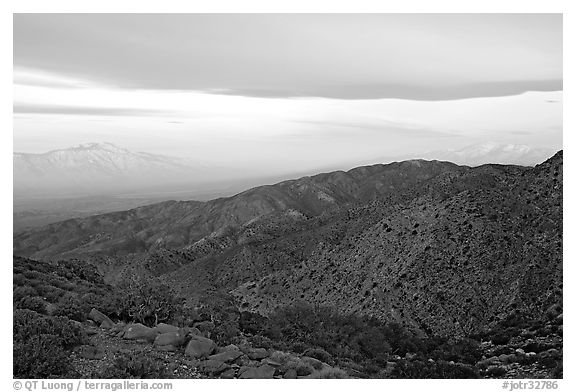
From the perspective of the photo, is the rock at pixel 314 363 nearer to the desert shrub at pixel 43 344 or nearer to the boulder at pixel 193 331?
the boulder at pixel 193 331

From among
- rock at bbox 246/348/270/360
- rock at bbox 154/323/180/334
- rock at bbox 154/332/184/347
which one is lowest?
rock at bbox 246/348/270/360

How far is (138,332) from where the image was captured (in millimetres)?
7750

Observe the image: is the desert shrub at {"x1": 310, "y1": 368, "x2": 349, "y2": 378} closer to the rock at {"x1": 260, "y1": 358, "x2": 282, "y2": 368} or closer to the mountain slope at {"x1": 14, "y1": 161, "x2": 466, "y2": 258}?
the rock at {"x1": 260, "y1": 358, "x2": 282, "y2": 368}

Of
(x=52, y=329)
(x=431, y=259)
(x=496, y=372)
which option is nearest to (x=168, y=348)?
(x=52, y=329)

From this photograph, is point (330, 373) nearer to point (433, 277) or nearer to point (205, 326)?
point (205, 326)

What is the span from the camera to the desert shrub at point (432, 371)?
8.14 m

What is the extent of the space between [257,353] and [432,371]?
3.09 metres

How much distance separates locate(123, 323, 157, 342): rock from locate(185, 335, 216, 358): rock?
72 centimetres

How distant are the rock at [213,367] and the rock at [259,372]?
0.31 metres

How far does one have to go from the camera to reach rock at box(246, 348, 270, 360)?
759cm

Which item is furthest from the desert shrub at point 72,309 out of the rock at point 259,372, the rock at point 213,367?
the rock at point 259,372

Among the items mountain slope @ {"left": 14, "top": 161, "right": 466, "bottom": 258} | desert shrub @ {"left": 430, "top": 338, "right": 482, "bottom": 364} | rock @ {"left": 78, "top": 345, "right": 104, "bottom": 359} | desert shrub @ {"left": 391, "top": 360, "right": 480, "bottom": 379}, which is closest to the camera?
rock @ {"left": 78, "top": 345, "right": 104, "bottom": 359}

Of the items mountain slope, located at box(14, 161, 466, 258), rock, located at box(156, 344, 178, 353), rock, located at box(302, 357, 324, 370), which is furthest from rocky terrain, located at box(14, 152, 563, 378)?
mountain slope, located at box(14, 161, 466, 258)
